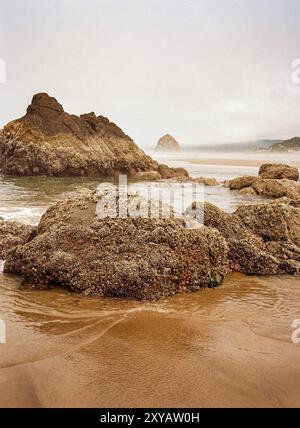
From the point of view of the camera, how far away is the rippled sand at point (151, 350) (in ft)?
8.85

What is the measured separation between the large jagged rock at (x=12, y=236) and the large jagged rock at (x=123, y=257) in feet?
2.37

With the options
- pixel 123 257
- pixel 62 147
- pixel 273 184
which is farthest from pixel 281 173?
pixel 123 257

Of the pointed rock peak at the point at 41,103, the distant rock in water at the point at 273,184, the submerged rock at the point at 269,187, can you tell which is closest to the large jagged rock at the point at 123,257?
the distant rock in water at the point at 273,184

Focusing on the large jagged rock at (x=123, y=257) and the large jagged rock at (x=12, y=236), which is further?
the large jagged rock at (x=12, y=236)

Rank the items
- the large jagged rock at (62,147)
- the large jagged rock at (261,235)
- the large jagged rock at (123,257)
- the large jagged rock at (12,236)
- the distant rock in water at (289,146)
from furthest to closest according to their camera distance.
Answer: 1. the distant rock in water at (289,146)
2. the large jagged rock at (62,147)
3. the large jagged rock at (12,236)
4. the large jagged rock at (261,235)
5. the large jagged rock at (123,257)

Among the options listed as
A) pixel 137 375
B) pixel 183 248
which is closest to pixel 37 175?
pixel 183 248

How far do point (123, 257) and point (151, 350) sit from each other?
1624 mm

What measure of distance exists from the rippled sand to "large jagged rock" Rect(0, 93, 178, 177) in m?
23.6

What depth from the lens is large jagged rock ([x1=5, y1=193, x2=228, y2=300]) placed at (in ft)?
14.9

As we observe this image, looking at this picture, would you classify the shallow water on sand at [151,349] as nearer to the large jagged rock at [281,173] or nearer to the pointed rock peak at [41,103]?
the large jagged rock at [281,173]

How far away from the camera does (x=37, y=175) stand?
26.7 m

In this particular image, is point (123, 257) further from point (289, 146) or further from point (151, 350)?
point (289, 146)

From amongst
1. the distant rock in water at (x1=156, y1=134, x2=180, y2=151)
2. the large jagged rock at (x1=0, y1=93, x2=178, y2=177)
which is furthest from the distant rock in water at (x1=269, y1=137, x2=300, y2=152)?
the large jagged rock at (x1=0, y1=93, x2=178, y2=177)

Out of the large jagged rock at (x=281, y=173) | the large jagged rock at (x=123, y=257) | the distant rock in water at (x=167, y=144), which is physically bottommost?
the large jagged rock at (x=123, y=257)
